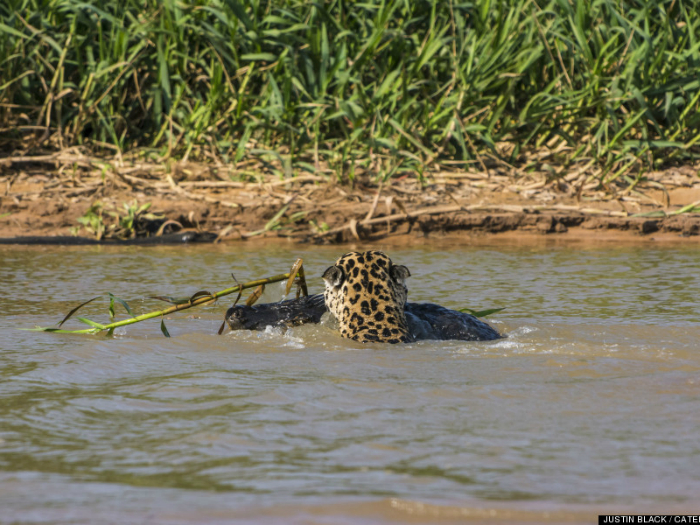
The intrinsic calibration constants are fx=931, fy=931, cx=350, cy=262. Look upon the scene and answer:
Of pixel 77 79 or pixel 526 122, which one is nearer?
pixel 526 122

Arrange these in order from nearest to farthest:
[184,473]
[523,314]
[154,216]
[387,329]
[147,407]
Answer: [184,473] < [147,407] < [387,329] < [523,314] < [154,216]

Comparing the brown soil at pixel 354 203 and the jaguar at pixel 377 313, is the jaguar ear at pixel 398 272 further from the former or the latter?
the brown soil at pixel 354 203

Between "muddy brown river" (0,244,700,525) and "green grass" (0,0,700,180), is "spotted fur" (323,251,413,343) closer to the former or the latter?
"muddy brown river" (0,244,700,525)

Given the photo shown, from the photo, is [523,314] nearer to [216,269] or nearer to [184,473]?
[216,269]

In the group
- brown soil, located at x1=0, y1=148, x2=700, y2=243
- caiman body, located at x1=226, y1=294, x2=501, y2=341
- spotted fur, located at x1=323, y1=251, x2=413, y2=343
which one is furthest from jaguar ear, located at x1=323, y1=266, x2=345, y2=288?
brown soil, located at x1=0, y1=148, x2=700, y2=243

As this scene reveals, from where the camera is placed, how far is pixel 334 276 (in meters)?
4.55

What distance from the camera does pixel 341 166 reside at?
9.33 m

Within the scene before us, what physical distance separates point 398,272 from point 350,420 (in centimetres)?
174

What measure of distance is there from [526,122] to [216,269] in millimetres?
4512

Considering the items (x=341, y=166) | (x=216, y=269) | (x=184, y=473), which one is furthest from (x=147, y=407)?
(x=341, y=166)

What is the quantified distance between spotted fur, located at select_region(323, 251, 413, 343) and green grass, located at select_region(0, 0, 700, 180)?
4805mm

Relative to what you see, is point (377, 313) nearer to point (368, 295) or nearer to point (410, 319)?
point (368, 295)

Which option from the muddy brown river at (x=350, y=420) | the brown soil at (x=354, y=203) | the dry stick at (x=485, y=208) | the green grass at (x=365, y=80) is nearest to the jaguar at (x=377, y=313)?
the muddy brown river at (x=350, y=420)

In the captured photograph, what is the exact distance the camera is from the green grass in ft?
31.8
